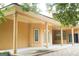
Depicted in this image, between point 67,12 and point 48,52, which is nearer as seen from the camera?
point 67,12

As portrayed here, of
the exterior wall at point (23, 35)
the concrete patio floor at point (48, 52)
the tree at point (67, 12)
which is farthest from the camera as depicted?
the exterior wall at point (23, 35)

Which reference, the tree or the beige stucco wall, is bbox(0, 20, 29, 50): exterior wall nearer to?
the beige stucco wall

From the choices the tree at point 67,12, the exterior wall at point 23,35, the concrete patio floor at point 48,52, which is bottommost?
the concrete patio floor at point 48,52

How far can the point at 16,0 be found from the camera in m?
5.37

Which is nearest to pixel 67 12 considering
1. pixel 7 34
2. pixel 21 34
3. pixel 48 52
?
pixel 48 52

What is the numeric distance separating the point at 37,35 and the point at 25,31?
1412 millimetres

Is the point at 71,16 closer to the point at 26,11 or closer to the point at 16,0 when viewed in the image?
the point at 26,11

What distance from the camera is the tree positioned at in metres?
7.45

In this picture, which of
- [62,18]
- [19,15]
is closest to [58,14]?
[62,18]

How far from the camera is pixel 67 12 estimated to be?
7500mm

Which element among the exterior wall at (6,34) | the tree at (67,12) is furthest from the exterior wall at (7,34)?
the tree at (67,12)

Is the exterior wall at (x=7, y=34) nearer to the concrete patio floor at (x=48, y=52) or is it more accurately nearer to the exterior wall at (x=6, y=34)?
the exterior wall at (x=6, y=34)

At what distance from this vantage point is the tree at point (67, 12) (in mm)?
7453

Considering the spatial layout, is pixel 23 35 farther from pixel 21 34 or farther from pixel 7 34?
pixel 7 34
